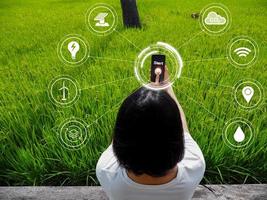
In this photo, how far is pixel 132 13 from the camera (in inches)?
81.6

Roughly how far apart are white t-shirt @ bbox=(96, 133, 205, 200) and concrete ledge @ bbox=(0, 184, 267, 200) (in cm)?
58

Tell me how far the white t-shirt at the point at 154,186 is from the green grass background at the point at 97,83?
0.67 meters

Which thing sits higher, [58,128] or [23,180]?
[58,128]

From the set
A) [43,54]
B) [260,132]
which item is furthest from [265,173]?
[43,54]

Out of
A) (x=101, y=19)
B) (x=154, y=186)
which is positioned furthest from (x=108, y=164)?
(x=101, y=19)

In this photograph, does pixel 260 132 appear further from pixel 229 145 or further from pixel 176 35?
pixel 176 35

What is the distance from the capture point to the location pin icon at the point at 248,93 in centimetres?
204

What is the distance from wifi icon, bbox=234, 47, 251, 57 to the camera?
6.57 feet

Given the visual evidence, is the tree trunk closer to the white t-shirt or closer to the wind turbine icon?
the wind turbine icon

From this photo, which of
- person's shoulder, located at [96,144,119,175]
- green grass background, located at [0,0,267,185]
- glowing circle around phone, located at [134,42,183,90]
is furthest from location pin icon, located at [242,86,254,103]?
person's shoulder, located at [96,144,119,175]

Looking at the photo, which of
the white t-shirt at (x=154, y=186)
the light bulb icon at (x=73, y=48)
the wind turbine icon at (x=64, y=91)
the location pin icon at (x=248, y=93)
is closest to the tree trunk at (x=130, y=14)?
the light bulb icon at (x=73, y=48)

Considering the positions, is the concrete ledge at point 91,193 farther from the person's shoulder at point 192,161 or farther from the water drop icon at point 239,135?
the person's shoulder at point 192,161

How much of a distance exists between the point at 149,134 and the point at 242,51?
86 cm

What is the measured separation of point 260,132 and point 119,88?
0.53 metres
